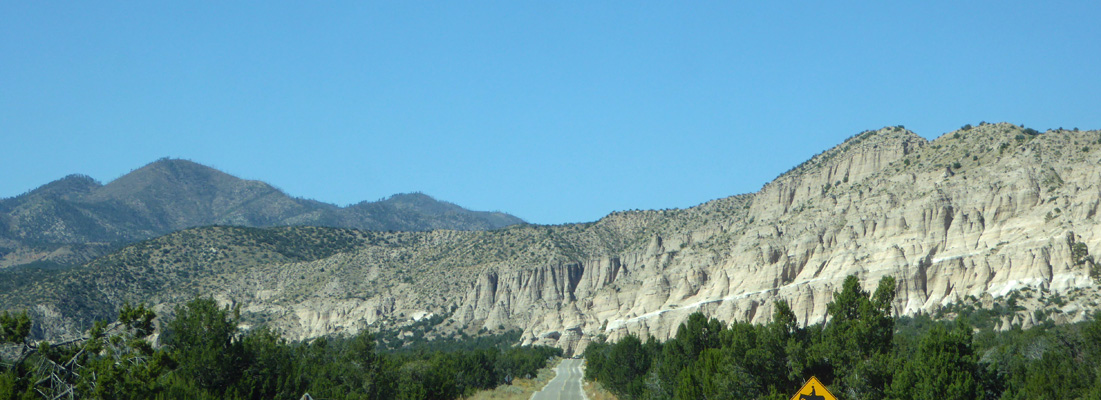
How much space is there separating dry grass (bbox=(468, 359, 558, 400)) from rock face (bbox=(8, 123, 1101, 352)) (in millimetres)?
17901

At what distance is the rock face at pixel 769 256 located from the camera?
84.9 meters

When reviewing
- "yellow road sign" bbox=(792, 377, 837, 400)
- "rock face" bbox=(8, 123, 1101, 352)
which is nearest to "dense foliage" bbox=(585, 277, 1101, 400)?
"yellow road sign" bbox=(792, 377, 837, 400)

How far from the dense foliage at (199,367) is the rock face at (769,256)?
1541 inches

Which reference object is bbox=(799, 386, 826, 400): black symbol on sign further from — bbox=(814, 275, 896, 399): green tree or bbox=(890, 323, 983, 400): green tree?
bbox=(814, 275, 896, 399): green tree

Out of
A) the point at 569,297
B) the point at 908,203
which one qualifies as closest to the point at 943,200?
the point at 908,203

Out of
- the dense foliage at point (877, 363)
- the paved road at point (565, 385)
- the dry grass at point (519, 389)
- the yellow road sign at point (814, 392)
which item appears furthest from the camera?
the dry grass at point (519, 389)

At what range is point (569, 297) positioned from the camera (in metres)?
128

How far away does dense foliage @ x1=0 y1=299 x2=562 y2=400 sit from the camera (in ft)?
124

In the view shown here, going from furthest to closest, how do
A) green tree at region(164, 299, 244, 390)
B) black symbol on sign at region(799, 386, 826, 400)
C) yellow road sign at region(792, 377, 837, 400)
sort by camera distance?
green tree at region(164, 299, 244, 390)
black symbol on sign at region(799, 386, 826, 400)
yellow road sign at region(792, 377, 837, 400)

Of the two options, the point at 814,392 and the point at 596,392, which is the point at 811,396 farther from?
the point at 596,392

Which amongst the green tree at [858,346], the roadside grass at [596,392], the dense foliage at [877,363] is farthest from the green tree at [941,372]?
the roadside grass at [596,392]

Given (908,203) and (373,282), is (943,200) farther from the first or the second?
(373,282)

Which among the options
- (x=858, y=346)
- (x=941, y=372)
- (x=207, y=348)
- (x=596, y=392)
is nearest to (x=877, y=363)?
(x=858, y=346)

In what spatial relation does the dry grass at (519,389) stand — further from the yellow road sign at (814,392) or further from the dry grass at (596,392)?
the yellow road sign at (814,392)
